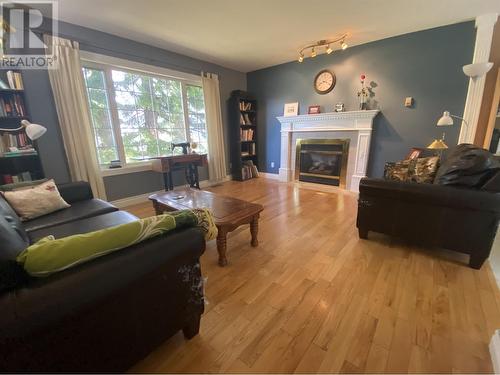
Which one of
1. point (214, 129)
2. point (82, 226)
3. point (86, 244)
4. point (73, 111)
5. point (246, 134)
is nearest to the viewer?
point (86, 244)

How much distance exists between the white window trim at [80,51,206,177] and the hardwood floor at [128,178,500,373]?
85.5 inches

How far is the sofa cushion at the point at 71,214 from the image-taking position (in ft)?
5.60

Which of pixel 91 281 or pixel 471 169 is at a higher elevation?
pixel 471 169

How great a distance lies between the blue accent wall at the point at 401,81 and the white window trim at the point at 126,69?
2.12 m

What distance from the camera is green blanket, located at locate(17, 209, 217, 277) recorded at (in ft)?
2.25

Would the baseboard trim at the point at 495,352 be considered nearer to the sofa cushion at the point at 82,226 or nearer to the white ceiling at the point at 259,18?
the sofa cushion at the point at 82,226

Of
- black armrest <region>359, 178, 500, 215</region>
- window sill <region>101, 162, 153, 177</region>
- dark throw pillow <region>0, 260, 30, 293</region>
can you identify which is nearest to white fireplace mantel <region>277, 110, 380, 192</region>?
black armrest <region>359, 178, 500, 215</region>

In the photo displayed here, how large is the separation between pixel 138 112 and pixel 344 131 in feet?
11.3

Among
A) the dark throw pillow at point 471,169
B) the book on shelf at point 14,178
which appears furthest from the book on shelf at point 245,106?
the dark throw pillow at point 471,169

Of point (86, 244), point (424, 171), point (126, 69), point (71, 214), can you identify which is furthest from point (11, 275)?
point (126, 69)

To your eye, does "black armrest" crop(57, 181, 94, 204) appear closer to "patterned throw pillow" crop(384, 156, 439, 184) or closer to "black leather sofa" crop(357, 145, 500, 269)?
"black leather sofa" crop(357, 145, 500, 269)

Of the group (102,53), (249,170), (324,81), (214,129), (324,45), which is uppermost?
(324,45)

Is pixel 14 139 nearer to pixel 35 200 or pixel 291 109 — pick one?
pixel 35 200

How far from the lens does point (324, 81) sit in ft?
13.0
